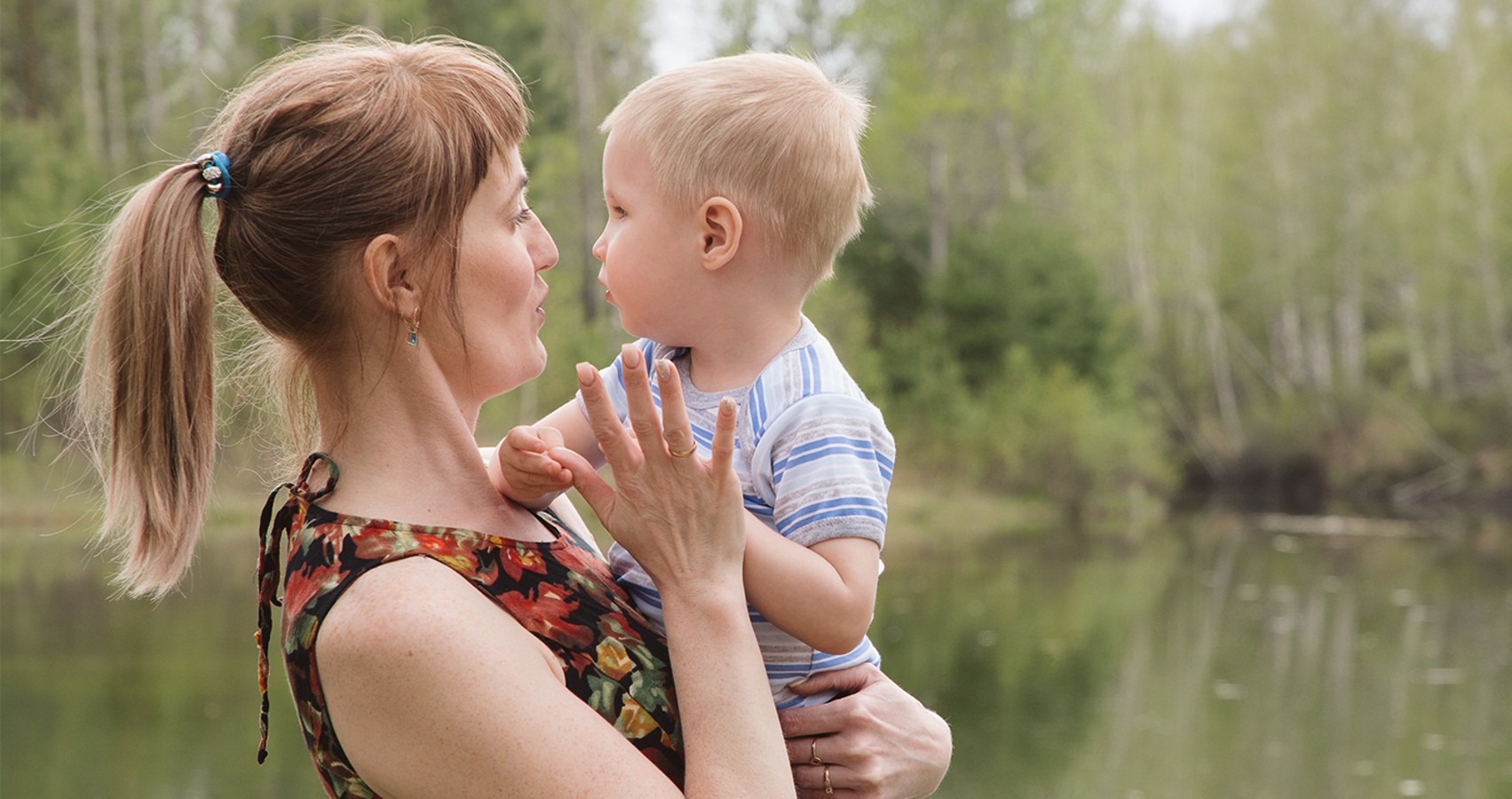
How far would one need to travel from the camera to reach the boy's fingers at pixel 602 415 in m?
1.61

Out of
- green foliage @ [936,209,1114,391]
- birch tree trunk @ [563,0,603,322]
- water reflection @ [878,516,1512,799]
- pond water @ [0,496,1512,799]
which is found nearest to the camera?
pond water @ [0,496,1512,799]

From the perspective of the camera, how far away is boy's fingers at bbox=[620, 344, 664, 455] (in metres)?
1.61

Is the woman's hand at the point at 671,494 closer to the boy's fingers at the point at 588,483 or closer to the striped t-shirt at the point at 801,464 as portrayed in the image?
the boy's fingers at the point at 588,483

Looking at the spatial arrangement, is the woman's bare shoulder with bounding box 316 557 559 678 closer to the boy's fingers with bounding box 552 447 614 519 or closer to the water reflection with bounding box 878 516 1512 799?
the boy's fingers with bounding box 552 447 614 519

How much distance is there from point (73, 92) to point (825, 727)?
2535 centimetres

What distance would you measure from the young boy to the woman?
0.45ft

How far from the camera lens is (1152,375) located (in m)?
30.1

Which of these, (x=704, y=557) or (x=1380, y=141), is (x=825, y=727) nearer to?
(x=704, y=557)

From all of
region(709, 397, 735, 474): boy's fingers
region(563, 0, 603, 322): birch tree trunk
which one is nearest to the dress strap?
region(709, 397, 735, 474): boy's fingers

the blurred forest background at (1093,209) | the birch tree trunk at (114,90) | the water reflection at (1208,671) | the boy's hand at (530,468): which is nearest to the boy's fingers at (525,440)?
the boy's hand at (530,468)

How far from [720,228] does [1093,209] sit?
30616mm

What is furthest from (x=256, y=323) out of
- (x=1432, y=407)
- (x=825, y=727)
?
(x=1432, y=407)

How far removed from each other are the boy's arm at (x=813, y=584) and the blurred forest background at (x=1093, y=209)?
615 inches

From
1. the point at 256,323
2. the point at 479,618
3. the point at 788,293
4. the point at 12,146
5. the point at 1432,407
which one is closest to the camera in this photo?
the point at 479,618
